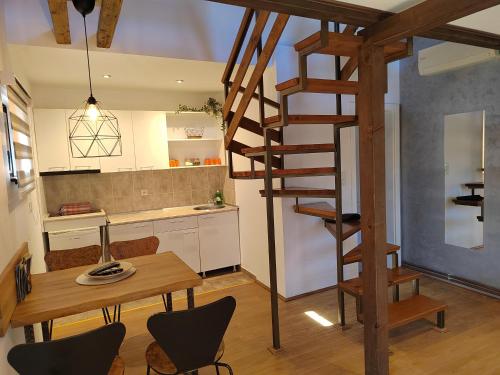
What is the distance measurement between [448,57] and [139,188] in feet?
13.6

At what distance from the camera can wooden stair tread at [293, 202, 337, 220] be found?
3.00 metres

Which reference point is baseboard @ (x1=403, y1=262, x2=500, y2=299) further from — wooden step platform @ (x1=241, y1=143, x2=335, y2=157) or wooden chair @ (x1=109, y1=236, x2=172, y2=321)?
wooden chair @ (x1=109, y1=236, x2=172, y2=321)

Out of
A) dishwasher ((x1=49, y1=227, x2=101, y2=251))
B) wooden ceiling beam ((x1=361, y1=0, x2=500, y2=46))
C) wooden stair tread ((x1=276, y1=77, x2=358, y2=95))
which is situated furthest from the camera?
dishwasher ((x1=49, y1=227, x2=101, y2=251))

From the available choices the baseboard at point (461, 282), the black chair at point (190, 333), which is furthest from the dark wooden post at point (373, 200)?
the baseboard at point (461, 282)

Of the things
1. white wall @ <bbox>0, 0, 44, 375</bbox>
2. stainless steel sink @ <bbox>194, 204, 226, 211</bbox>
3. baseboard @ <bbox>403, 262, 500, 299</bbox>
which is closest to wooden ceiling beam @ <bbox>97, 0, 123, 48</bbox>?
white wall @ <bbox>0, 0, 44, 375</bbox>

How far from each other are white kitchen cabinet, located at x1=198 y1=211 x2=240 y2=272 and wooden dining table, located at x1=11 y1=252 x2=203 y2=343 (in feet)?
6.35

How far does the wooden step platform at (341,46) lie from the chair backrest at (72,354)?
1761 millimetres

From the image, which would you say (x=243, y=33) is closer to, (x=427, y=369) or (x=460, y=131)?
(x=460, y=131)

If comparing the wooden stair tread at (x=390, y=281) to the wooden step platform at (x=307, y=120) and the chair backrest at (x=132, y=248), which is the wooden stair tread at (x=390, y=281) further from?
the chair backrest at (x=132, y=248)

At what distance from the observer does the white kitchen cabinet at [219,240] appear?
14.6ft

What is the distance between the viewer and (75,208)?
421cm

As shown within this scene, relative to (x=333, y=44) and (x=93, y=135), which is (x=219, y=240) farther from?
(x=333, y=44)

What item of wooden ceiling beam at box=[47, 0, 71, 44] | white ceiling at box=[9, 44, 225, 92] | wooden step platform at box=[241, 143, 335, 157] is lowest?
wooden step platform at box=[241, 143, 335, 157]

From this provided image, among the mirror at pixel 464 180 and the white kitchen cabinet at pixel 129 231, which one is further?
the white kitchen cabinet at pixel 129 231
